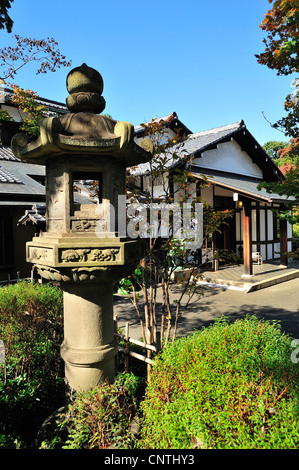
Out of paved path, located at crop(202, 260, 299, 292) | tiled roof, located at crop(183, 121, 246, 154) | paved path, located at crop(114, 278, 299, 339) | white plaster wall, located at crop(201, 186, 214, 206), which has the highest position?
tiled roof, located at crop(183, 121, 246, 154)

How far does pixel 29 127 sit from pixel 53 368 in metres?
→ 12.3

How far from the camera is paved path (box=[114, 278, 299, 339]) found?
8242 millimetres

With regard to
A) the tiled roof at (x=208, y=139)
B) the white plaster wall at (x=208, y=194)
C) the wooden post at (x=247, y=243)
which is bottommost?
the wooden post at (x=247, y=243)

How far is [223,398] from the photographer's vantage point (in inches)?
108

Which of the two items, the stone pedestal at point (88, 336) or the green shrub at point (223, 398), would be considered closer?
the green shrub at point (223, 398)

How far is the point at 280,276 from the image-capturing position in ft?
46.3

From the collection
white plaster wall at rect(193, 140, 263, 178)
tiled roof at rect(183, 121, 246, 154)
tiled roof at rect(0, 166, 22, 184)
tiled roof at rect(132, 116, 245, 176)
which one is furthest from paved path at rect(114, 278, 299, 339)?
white plaster wall at rect(193, 140, 263, 178)

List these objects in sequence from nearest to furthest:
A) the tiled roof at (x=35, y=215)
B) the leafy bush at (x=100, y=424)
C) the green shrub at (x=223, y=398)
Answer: the green shrub at (x=223, y=398), the leafy bush at (x=100, y=424), the tiled roof at (x=35, y=215)

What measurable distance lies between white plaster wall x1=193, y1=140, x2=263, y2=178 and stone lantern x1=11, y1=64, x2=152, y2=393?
1147cm

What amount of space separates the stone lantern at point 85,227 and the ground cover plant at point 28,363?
3.68ft

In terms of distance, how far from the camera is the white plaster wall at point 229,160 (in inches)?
617

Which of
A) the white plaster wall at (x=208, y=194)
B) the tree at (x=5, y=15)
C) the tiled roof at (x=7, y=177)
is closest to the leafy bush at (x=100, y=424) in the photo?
the tree at (x=5, y=15)

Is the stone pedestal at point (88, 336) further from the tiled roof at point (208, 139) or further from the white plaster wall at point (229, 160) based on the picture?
the white plaster wall at point (229, 160)

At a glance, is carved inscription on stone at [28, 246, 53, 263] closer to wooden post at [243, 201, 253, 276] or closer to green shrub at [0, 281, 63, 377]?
green shrub at [0, 281, 63, 377]
